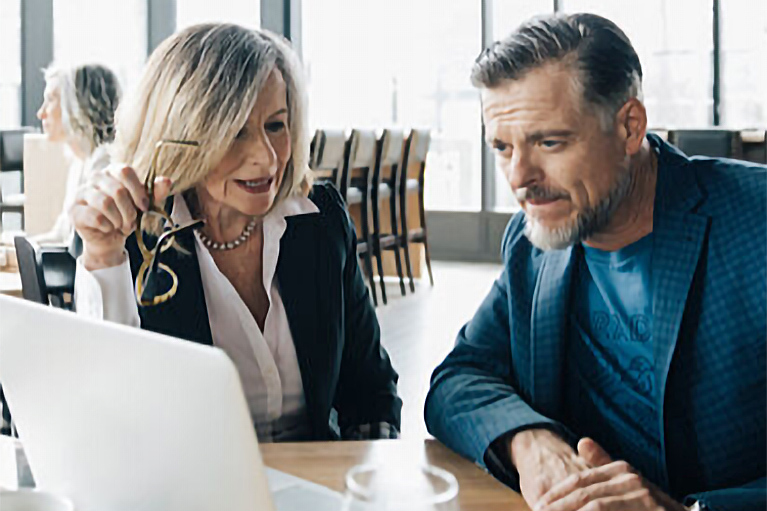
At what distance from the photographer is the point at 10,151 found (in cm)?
768

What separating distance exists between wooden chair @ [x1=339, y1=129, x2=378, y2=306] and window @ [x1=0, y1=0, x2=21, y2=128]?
3.82 m

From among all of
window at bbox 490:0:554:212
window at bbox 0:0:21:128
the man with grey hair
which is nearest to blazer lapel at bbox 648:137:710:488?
the man with grey hair

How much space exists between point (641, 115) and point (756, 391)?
1.62 ft

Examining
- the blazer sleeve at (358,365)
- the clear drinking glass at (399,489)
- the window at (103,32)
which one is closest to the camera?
the clear drinking glass at (399,489)

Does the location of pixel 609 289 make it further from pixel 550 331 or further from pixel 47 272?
pixel 47 272

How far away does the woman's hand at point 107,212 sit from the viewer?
5.24ft

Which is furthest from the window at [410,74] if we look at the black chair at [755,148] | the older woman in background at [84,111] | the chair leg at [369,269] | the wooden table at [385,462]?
the wooden table at [385,462]

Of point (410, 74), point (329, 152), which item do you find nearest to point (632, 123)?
point (329, 152)

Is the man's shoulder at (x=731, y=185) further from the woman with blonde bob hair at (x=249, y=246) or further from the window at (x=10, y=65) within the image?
the window at (x=10, y=65)

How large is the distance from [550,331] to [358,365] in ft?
1.41

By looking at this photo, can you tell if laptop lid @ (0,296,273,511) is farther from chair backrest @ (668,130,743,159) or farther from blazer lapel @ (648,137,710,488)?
chair backrest @ (668,130,743,159)

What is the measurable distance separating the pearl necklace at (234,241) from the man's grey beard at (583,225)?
1.76ft

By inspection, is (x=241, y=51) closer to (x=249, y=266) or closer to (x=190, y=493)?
(x=249, y=266)

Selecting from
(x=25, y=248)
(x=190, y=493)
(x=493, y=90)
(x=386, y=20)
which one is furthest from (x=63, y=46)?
(x=190, y=493)
